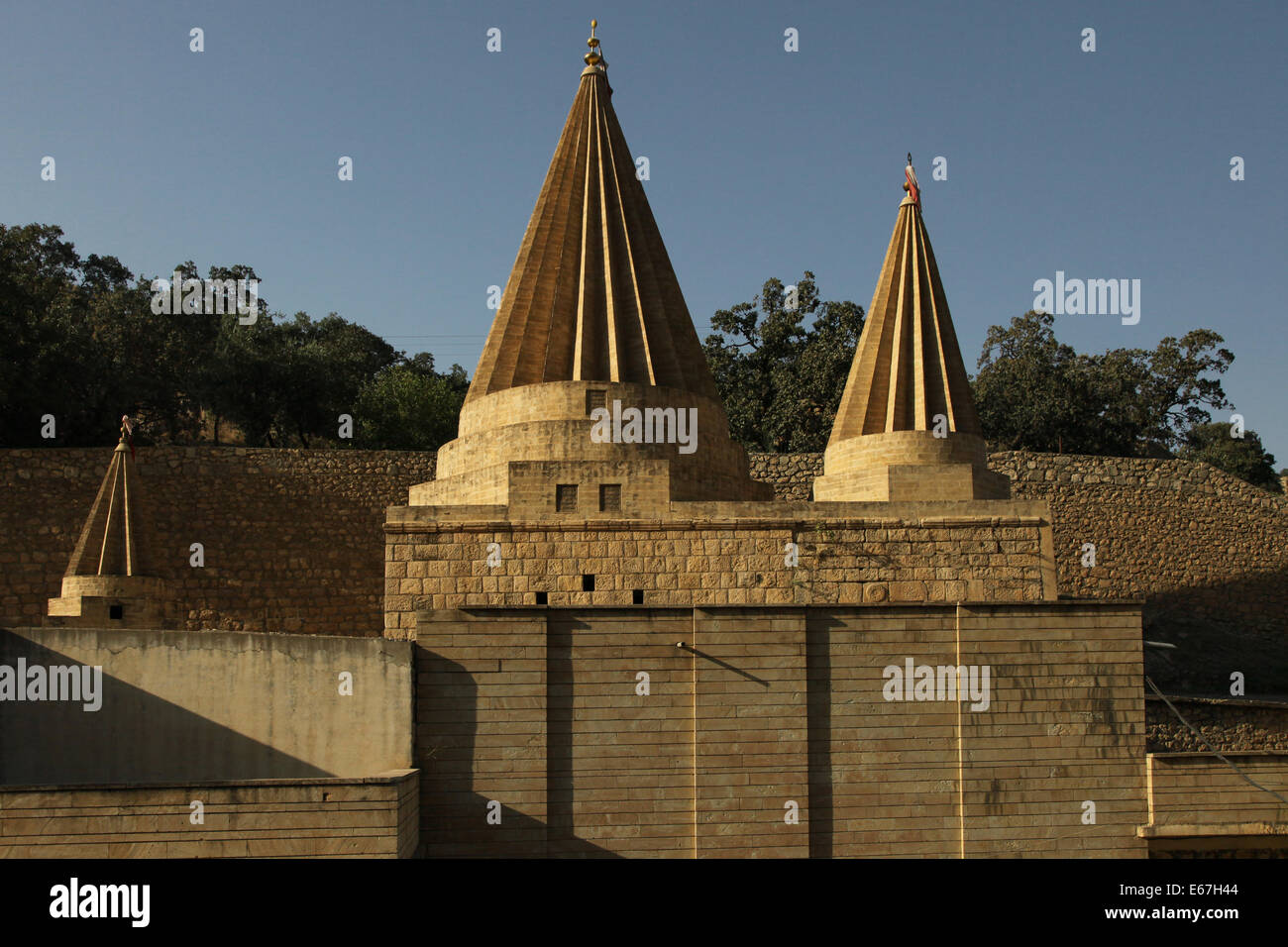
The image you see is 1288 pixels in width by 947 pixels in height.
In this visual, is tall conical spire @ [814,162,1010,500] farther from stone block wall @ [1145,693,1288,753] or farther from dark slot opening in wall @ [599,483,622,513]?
stone block wall @ [1145,693,1288,753]

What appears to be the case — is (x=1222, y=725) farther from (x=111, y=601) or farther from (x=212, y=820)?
(x=111, y=601)

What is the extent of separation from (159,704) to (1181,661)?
770 inches

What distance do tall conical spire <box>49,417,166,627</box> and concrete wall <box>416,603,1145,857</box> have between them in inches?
292

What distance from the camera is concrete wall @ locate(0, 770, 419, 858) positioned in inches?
404

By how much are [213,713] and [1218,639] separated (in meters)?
20.8

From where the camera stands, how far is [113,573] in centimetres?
1758

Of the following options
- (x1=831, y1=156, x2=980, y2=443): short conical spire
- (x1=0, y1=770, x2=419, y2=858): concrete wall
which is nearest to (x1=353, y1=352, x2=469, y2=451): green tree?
(x1=831, y1=156, x2=980, y2=443): short conical spire

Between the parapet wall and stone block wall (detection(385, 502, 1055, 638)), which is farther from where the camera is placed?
the parapet wall

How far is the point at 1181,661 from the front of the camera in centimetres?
2370

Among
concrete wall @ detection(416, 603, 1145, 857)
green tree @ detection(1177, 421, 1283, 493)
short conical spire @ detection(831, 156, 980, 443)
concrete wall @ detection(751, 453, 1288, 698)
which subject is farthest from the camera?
green tree @ detection(1177, 421, 1283, 493)

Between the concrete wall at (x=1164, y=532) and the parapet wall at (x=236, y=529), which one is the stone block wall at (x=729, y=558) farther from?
the concrete wall at (x=1164, y=532)

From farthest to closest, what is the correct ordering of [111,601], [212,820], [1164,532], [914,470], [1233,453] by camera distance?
[1233,453]
[1164,532]
[111,601]
[914,470]
[212,820]

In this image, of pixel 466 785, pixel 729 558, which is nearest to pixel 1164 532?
pixel 729 558
